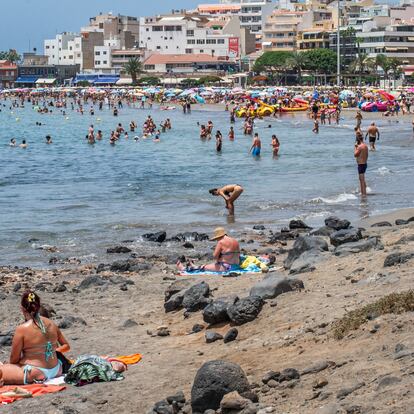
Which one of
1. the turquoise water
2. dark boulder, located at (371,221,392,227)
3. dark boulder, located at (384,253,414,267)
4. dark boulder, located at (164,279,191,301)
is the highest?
dark boulder, located at (384,253,414,267)

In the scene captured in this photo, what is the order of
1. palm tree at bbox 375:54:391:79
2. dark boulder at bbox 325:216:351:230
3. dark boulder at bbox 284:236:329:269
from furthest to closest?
palm tree at bbox 375:54:391:79, dark boulder at bbox 325:216:351:230, dark boulder at bbox 284:236:329:269

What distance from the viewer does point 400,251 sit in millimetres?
11547

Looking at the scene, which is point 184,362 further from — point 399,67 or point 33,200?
point 399,67

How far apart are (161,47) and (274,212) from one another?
156 metres

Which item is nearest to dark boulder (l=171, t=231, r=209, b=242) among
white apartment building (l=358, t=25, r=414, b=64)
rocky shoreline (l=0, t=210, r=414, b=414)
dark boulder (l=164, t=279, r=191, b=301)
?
rocky shoreline (l=0, t=210, r=414, b=414)

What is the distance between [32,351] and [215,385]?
2.01m

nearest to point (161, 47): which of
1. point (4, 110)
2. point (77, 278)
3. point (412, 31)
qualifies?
point (412, 31)

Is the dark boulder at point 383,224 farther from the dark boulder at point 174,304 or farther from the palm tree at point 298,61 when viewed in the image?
the palm tree at point 298,61

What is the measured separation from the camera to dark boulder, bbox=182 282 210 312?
35.7ft

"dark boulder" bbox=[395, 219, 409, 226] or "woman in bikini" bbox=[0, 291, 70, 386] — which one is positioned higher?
"woman in bikini" bbox=[0, 291, 70, 386]

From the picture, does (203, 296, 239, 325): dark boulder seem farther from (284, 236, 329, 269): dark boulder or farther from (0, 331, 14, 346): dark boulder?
(284, 236, 329, 269): dark boulder

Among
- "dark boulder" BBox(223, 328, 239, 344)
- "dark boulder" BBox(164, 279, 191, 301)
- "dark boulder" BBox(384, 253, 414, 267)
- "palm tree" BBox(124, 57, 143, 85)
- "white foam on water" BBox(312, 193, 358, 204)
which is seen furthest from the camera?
"palm tree" BBox(124, 57, 143, 85)

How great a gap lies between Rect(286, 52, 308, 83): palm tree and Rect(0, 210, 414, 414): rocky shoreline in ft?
396

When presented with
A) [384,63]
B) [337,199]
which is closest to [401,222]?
[337,199]
